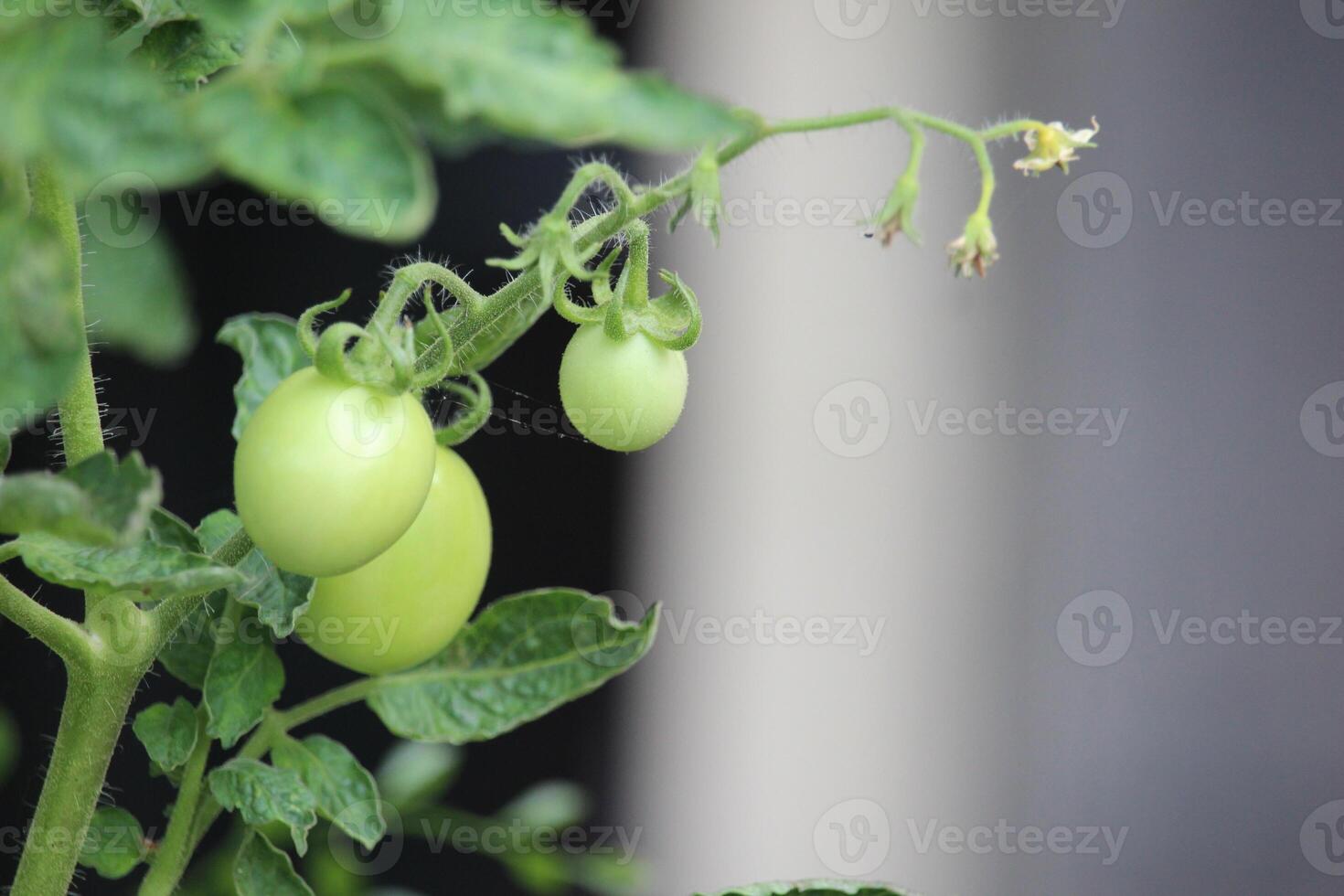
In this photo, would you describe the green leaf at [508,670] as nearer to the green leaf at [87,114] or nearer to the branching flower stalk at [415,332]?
the branching flower stalk at [415,332]

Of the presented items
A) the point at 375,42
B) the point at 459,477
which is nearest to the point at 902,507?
the point at 459,477

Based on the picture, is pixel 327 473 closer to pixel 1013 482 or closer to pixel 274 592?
pixel 274 592

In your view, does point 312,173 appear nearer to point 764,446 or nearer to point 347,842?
point 347,842

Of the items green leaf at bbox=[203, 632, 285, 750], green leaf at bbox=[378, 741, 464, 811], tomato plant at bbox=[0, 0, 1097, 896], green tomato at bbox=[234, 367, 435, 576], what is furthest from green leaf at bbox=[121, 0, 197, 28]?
green leaf at bbox=[378, 741, 464, 811]

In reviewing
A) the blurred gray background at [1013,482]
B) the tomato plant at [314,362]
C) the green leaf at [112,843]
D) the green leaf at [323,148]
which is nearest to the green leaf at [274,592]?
the tomato plant at [314,362]

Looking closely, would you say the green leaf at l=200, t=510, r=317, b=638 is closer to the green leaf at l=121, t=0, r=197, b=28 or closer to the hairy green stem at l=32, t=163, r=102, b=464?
the hairy green stem at l=32, t=163, r=102, b=464

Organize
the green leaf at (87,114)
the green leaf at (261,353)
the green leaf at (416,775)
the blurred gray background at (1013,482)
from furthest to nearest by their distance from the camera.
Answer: the blurred gray background at (1013,482), the green leaf at (416,775), the green leaf at (261,353), the green leaf at (87,114)

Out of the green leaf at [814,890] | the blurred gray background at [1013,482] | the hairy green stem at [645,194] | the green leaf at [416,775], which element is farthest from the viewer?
the blurred gray background at [1013,482]

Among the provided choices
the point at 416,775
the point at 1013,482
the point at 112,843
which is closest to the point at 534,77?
the point at 112,843
